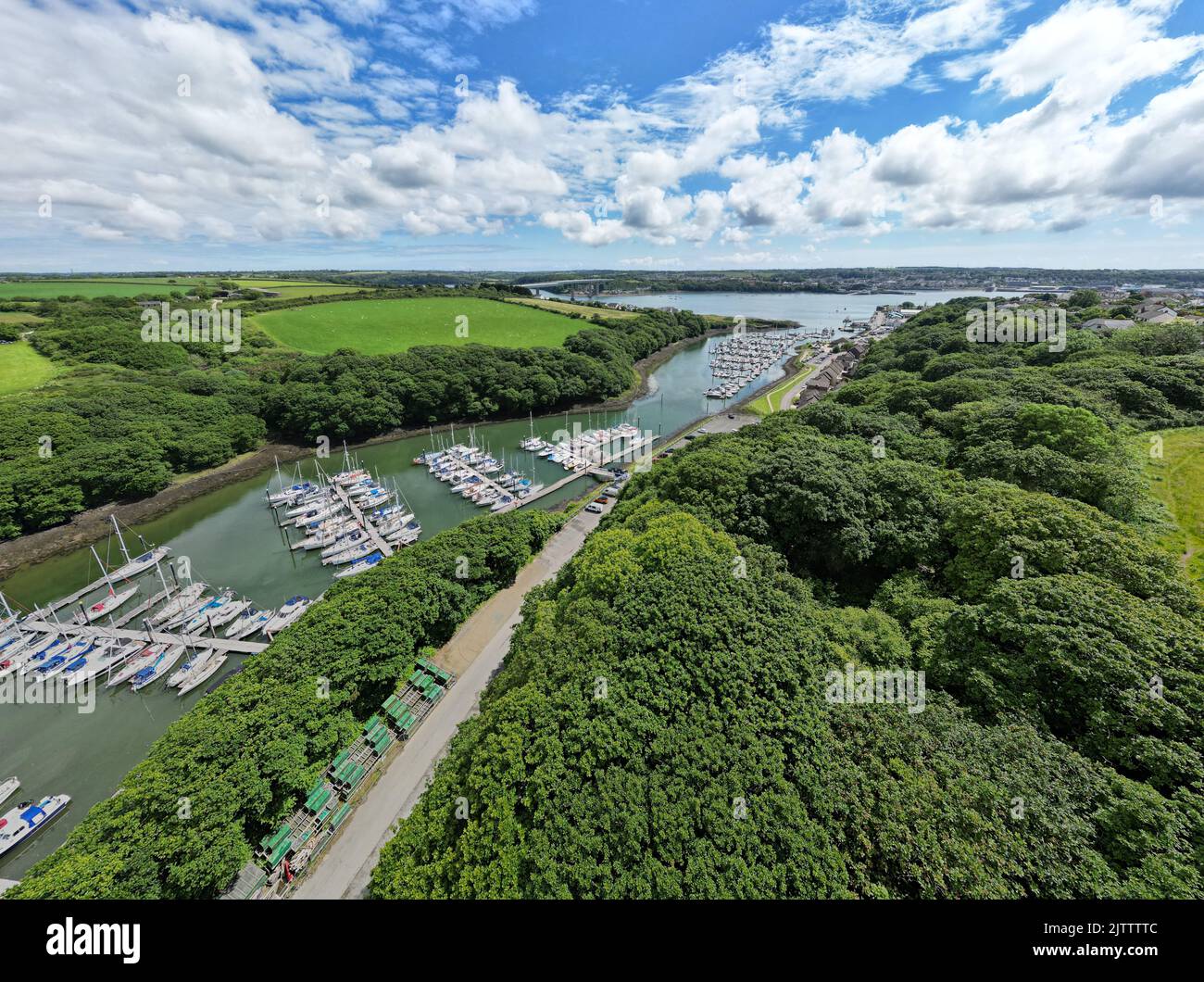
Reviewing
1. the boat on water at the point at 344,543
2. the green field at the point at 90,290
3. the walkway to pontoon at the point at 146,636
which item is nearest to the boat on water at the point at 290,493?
the boat on water at the point at 344,543

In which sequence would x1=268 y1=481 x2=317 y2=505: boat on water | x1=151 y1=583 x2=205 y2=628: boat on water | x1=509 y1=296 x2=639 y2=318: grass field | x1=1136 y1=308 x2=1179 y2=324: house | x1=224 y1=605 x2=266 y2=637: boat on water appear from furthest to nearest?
1. x1=509 y1=296 x2=639 y2=318: grass field
2. x1=1136 y1=308 x2=1179 y2=324: house
3. x1=268 y1=481 x2=317 y2=505: boat on water
4. x1=151 y1=583 x2=205 y2=628: boat on water
5. x1=224 y1=605 x2=266 y2=637: boat on water

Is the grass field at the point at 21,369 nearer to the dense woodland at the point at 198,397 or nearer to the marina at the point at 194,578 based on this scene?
the dense woodland at the point at 198,397

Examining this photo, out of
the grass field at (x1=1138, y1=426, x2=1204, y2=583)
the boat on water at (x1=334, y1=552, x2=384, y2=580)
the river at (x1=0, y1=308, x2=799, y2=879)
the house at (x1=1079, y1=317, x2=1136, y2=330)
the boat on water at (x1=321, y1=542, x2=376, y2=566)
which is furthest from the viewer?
the house at (x1=1079, y1=317, x2=1136, y2=330)

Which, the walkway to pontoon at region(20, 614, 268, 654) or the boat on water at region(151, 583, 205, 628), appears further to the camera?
the boat on water at region(151, 583, 205, 628)

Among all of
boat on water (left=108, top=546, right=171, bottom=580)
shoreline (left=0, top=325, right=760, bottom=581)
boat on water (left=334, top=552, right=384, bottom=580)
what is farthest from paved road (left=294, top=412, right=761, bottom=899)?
shoreline (left=0, top=325, right=760, bottom=581)

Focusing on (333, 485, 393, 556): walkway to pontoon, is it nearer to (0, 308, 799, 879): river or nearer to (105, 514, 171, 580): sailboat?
(0, 308, 799, 879): river
